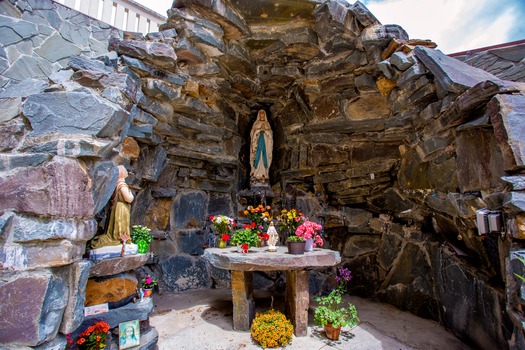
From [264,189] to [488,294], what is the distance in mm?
4250

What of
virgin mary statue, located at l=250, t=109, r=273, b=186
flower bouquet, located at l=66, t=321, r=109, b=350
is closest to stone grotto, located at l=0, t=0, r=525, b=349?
flower bouquet, located at l=66, t=321, r=109, b=350

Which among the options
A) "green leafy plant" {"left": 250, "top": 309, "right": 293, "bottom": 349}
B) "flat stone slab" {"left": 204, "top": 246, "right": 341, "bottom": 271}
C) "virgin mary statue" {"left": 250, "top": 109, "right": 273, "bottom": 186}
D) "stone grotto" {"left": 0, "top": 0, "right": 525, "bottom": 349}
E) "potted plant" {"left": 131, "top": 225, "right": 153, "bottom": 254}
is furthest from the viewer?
"virgin mary statue" {"left": 250, "top": 109, "right": 273, "bottom": 186}

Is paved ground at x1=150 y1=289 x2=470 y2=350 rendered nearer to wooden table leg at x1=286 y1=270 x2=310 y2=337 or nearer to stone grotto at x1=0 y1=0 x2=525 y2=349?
wooden table leg at x1=286 y1=270 x2=310 y2=337

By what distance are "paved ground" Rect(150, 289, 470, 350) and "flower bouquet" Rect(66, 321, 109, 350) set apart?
1.01 metres

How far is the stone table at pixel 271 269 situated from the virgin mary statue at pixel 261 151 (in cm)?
247

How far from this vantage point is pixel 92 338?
267 cm

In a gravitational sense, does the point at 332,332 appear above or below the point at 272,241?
below

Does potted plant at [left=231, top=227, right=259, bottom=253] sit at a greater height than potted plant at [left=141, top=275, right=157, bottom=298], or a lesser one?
greater

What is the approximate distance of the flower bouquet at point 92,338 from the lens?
259 centimetres

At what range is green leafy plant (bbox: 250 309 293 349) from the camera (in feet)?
11.7

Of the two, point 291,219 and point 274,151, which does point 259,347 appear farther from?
point 274,151

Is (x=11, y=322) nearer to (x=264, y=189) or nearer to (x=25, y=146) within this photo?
(x=25, y=146)

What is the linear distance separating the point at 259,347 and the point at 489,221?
2.93 meters

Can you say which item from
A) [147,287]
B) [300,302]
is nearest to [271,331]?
[300,302]
